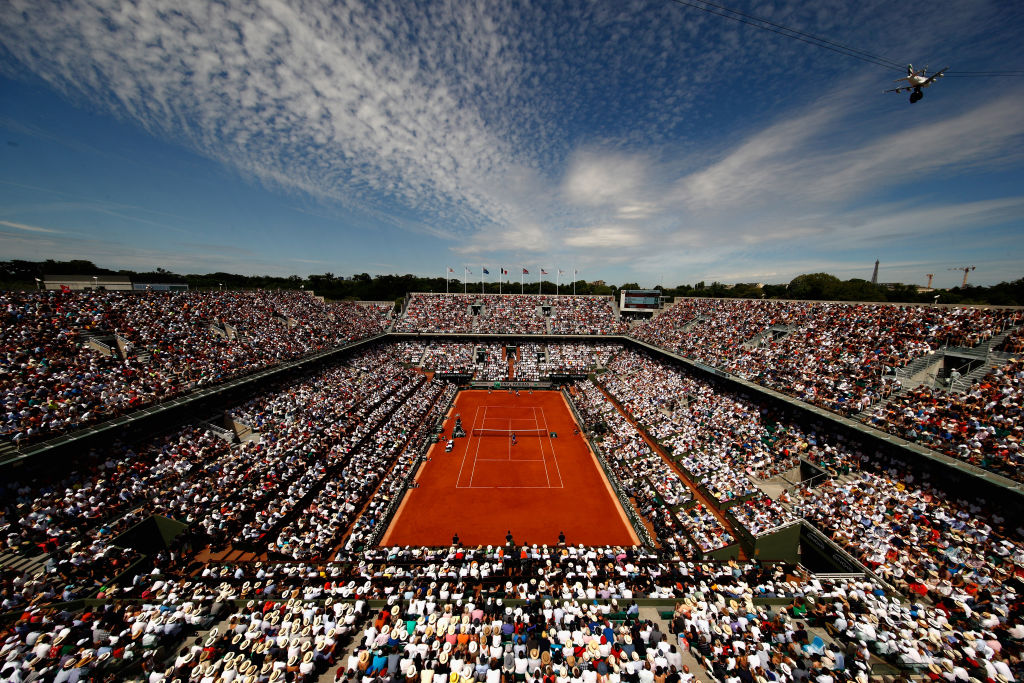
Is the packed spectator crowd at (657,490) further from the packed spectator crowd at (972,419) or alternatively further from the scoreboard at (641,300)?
the scoreboard at (641,300)

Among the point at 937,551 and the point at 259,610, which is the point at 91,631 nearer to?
the point at 259,610

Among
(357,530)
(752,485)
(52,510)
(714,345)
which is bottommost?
(357,530)

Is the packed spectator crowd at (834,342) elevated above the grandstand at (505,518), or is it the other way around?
the packed spectator crowd at (834,342)

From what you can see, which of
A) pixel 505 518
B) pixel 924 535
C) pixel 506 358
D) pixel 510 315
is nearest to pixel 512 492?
pixel 505 518

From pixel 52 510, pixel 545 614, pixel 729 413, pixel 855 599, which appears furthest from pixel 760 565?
pixel 52 510

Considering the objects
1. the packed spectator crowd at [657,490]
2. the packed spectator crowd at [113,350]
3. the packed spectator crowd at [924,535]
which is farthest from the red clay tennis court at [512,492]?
the packed spectator crowd at [113,350]

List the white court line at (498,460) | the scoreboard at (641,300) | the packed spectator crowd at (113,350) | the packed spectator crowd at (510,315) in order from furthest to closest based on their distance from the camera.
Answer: the scoreboard at (641,300), the packed spectator crowd at (510,315), the white court line at (498,460), the packed spectator crowd at (113,350)
